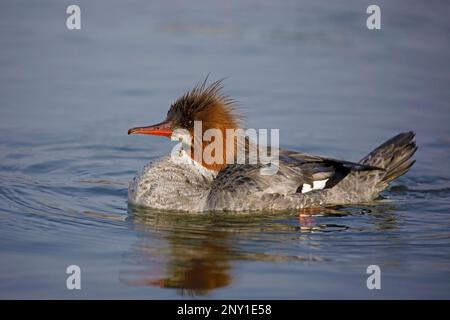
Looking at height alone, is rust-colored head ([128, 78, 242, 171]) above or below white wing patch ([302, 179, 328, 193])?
above

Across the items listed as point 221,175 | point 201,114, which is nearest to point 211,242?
point 221,175

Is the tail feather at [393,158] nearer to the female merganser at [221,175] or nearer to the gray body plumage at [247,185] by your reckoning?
the gray body plumage at [247,185]

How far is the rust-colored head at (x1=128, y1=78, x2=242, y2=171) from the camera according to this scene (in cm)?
1042

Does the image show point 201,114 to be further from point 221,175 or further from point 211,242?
point 211,242

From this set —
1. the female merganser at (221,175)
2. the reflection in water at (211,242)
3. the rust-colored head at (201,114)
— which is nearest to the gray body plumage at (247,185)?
the female merganser at (221,175)

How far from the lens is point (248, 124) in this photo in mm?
12938

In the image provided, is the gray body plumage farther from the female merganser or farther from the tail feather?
the tail feather

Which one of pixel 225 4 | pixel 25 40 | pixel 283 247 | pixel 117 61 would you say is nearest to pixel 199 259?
pixel 283 247

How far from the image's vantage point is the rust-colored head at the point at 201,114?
10.4 meters

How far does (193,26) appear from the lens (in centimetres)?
1611

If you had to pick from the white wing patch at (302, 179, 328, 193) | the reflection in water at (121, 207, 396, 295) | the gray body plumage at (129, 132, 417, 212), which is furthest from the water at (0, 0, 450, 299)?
the white wing patch at (302, 179, 328, 193)

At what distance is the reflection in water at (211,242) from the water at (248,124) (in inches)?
1.0

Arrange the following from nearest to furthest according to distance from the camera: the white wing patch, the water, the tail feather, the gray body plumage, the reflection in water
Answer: the reflection in water < the water < the gray body plumage < the white wing patch < the tail feather

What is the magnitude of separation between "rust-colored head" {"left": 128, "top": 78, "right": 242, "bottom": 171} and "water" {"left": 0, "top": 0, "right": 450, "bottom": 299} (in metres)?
0.97
